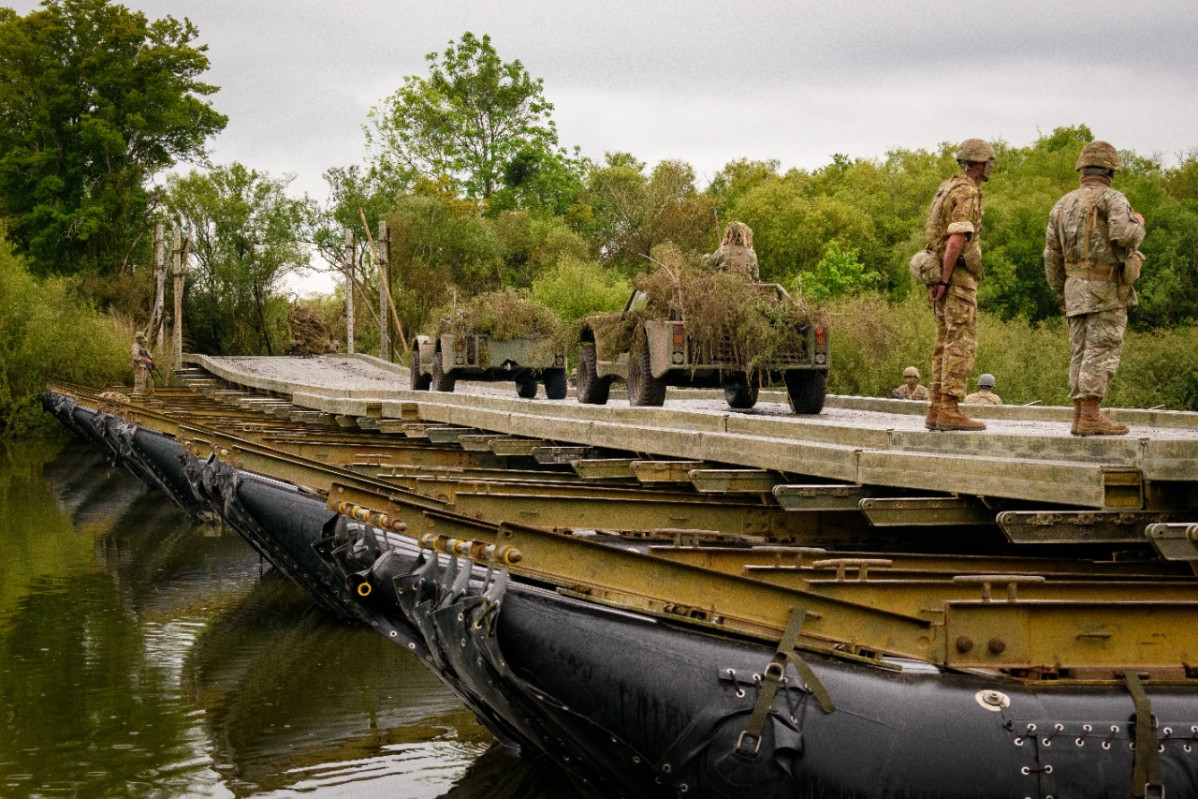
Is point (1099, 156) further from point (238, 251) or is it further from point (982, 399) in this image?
point (238, 251)

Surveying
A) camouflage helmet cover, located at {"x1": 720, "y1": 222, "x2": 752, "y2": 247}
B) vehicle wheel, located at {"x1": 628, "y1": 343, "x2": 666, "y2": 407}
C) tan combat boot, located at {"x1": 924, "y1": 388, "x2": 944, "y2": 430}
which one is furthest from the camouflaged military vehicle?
tan combat boot, located at {"x1": 924, "y1": 388, "x2": 944, "y2": 430}

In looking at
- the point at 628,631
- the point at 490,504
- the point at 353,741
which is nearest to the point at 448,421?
the point at 353,741

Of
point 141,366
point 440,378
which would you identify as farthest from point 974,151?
point 141,366

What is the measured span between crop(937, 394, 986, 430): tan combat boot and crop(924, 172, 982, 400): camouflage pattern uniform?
0.06m

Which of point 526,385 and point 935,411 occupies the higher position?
point 935,411

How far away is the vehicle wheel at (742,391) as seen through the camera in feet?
Result: 54.1

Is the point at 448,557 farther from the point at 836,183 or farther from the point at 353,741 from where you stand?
the point at 836,183

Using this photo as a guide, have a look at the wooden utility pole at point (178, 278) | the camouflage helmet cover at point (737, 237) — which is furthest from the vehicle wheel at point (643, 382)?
the wooden utility pole at point (178, 278)

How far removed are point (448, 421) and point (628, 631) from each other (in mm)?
10971

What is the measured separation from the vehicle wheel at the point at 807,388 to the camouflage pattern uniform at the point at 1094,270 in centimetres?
668

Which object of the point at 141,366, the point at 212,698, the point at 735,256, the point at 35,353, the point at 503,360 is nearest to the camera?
the point at 212,698

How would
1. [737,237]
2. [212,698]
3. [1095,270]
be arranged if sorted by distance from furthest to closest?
[737,237] < [212,698] < [1095,270]

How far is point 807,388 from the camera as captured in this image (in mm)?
15773

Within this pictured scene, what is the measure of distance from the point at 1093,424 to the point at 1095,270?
934 mm
